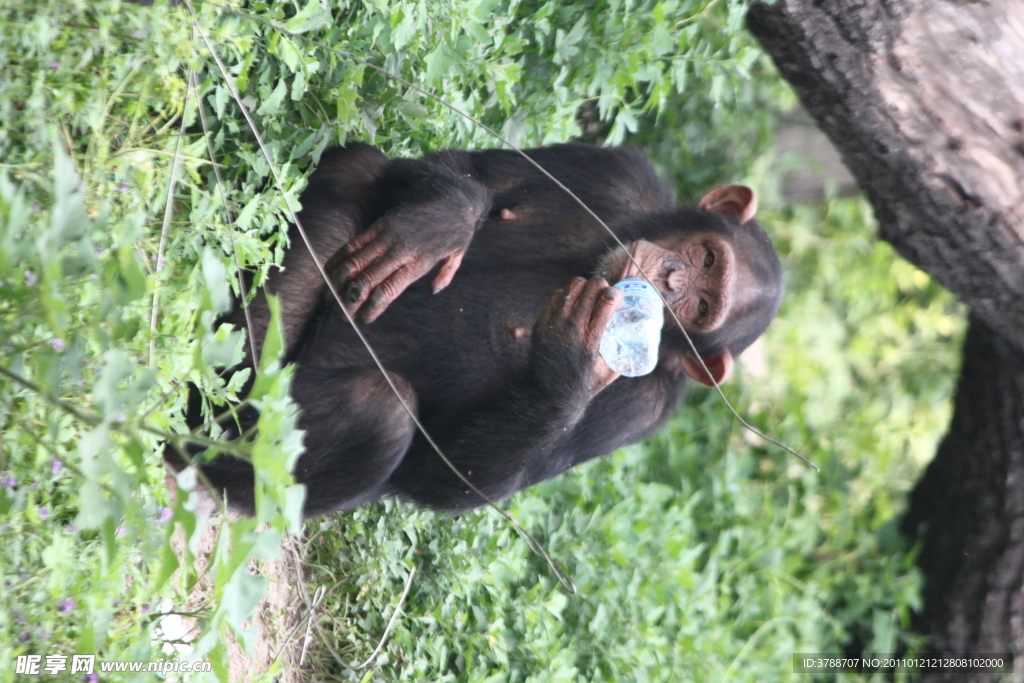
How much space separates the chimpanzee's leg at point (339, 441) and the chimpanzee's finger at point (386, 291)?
0.29 meters

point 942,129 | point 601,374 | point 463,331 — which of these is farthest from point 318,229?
point 942,129

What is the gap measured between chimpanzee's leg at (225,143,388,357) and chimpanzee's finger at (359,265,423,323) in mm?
311

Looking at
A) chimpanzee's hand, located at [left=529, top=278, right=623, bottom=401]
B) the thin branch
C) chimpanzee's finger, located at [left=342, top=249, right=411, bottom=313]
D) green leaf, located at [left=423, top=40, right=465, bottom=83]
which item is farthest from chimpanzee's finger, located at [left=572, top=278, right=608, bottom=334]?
the thin branch

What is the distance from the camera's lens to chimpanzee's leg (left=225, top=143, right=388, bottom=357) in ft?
11.2

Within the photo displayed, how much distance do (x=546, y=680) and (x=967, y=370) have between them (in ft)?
11.8

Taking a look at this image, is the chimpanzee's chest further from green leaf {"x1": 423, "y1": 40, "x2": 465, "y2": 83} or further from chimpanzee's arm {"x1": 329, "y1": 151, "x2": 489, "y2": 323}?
green leaf {"x1": 423, "y1": 40, "x2": 465, "y2": 83}

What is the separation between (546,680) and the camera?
3928 mm

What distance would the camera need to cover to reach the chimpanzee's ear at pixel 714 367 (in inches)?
154

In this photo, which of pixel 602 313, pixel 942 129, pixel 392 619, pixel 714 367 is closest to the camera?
pixel 602 313

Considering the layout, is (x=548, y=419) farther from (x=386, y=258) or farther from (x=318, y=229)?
(x=318, y=229)

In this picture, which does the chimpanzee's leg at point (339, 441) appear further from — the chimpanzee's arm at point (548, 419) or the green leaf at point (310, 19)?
the green leaf at point (310, 19)

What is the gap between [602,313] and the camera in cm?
315

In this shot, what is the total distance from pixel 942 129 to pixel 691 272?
5.58 feet

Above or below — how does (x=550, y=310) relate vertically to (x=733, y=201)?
above
